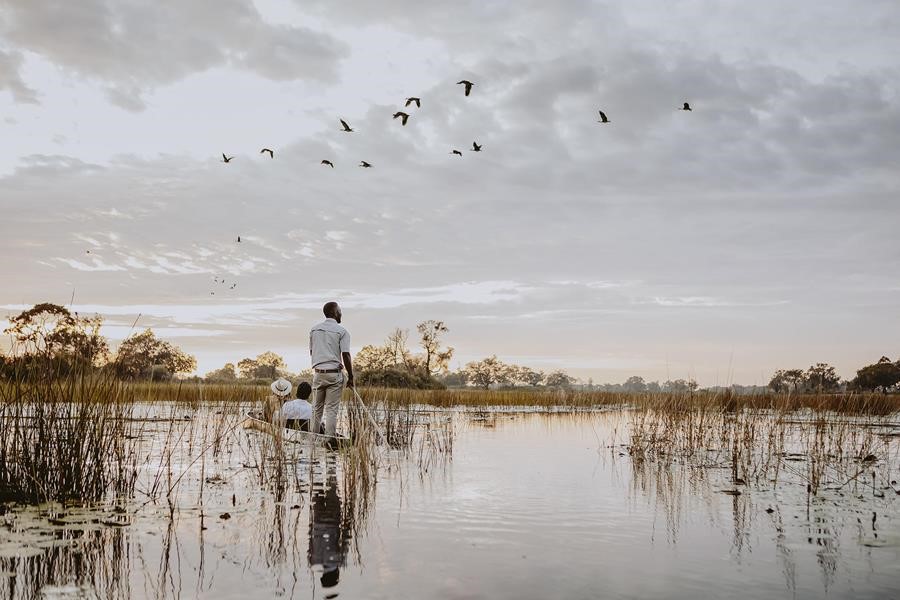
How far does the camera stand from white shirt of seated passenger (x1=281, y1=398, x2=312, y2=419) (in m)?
13.2

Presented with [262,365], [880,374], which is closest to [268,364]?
[262,365]

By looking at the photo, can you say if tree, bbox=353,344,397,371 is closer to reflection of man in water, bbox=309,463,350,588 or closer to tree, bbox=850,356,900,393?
tree, bbox=850,356,900,393

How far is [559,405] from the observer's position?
129ft

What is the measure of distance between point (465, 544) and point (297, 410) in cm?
768

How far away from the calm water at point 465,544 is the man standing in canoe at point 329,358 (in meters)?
2.68

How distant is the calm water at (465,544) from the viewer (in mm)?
4938

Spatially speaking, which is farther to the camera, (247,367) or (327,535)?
(247,367)

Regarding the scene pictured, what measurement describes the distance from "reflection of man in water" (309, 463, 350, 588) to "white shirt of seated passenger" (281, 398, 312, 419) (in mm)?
4924

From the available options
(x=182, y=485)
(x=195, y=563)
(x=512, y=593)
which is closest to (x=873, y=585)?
(x=512, y=593)

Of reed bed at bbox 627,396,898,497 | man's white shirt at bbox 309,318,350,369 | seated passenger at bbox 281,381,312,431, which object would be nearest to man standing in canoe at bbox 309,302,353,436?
man's white shirt at bbox 309,318,350,369

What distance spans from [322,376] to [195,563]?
6.86 meters

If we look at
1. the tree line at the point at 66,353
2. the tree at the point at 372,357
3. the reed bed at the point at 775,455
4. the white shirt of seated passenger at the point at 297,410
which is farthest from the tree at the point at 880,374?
the tree line at the point at 66,353

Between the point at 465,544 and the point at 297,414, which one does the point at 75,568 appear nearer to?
the point at 465,544

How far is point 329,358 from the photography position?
12.1m
